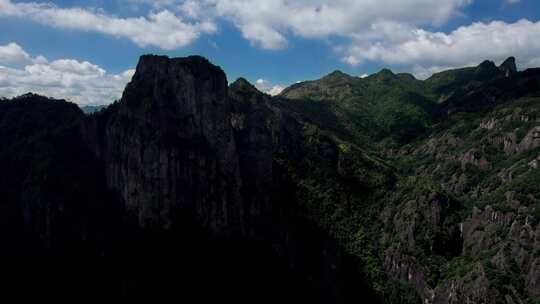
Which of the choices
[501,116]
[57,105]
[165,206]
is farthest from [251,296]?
[501,116]

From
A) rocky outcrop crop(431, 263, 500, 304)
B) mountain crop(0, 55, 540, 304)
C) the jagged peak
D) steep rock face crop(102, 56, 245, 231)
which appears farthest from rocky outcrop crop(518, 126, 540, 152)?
the jagged peak

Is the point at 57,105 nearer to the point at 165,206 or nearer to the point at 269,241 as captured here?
the point at 165,206

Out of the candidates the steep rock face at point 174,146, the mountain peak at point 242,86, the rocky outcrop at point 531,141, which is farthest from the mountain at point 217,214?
the mountain peak at point 242,86

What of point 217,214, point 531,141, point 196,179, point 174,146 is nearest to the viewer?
point 174,146

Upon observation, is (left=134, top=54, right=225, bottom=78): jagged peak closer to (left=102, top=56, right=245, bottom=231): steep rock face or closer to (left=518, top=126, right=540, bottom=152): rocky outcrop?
(left=102, top=56, right=245, bottom=231): steep rock face

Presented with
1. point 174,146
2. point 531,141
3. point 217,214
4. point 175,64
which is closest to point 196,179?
point 174,146

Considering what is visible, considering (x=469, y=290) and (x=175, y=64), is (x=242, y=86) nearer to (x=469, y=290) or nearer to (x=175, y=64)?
(x=175, y=64)
